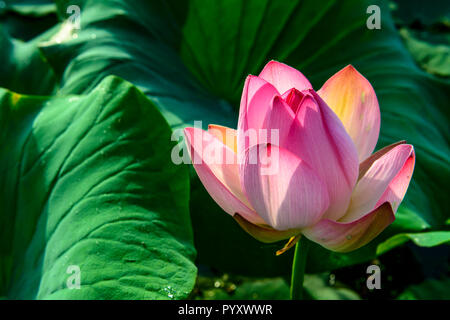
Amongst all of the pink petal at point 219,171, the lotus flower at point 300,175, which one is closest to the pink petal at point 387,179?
the lotus flower at point 300,175

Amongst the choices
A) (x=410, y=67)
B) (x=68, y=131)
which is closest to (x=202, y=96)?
(x=68, y=131)

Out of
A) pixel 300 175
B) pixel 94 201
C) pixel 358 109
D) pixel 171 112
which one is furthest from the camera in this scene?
pixel 171 112

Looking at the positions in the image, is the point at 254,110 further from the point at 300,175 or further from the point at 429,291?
the point at 429,291

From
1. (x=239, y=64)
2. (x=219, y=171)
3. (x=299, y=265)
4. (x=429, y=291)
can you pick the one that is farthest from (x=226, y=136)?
(x=429, y=291)

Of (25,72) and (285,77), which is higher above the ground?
(25,72)

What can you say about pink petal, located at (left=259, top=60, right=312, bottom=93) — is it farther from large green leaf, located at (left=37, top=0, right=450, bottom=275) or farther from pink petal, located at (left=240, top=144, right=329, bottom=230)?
large green leaf, located at (left=37, top=0, right=450, bottom=275)

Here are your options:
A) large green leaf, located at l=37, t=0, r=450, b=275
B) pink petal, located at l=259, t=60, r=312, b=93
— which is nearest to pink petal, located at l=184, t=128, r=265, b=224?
pink petal, located at l=259, t=60, r=312, b=93

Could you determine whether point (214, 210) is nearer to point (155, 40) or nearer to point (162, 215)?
point (162, 215)
